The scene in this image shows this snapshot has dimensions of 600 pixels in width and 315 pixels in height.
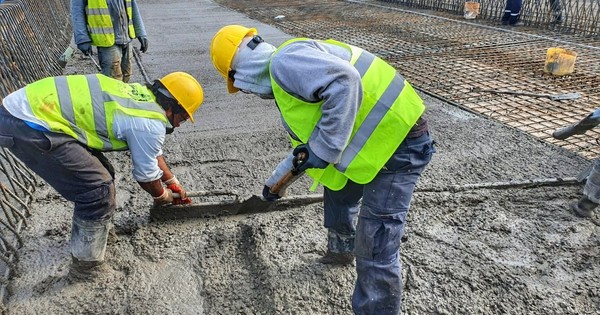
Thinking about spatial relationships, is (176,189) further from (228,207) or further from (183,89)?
(183,89)

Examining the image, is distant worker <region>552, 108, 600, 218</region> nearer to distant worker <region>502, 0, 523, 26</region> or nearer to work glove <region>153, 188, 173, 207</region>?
work glove <region>153, 188, 173, 207</region>

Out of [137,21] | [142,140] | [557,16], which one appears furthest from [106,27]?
[557,16]

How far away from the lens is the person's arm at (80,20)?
510cm

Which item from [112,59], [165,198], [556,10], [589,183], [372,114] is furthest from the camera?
[556,10]

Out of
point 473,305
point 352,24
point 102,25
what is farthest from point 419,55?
point 473,305

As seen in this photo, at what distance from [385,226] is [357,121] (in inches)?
20.4

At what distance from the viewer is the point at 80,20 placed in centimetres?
518

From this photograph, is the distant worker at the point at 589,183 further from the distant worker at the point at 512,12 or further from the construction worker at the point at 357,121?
the distant worker at the point at 512,12

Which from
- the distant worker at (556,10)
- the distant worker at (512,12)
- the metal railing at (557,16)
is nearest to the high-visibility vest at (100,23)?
the distant worker at (512,12)

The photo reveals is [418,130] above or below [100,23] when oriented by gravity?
above

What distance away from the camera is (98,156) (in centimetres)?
290

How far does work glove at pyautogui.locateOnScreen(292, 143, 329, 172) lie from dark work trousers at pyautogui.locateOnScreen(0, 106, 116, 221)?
129 cm

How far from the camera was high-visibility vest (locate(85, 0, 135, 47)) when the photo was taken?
5125 millimetres

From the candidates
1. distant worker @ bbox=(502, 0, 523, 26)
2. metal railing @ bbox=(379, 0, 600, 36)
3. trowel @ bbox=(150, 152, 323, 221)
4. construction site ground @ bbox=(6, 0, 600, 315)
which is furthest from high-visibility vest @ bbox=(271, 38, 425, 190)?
distant worker @ bbox=(502, 0, 523, 26)
